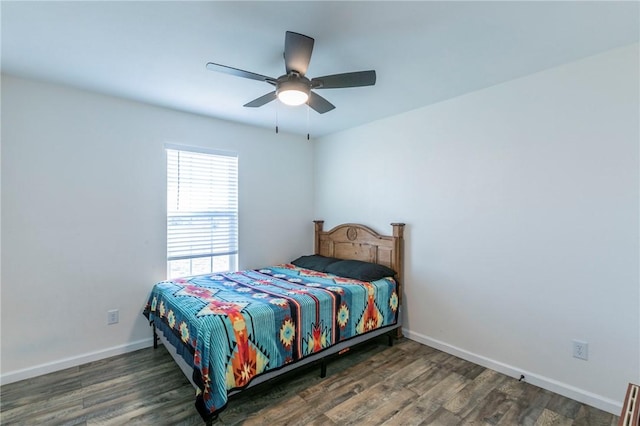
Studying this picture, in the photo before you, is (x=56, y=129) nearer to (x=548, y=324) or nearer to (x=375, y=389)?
(x=375, y=389)

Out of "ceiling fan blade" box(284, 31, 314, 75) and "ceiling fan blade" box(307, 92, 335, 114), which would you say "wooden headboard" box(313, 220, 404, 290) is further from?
"ceiling fan blade" box(284, 31, 314, 75)

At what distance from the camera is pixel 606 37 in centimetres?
196

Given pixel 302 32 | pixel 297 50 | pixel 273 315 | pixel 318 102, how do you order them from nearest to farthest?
pixel 297 50
pixel 302 32
pixel 273 315
pixel 318 102

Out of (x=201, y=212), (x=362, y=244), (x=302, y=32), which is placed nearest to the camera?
(x=302, y=32)

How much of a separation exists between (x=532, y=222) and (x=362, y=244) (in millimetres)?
1791

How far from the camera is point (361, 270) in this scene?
3266 millimetres

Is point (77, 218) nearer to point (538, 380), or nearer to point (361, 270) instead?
point (361, 270)

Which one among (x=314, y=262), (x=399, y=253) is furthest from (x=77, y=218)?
(x=399, y=253)

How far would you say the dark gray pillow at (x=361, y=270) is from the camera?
3.20 m

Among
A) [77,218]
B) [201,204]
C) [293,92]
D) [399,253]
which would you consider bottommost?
[399,253]

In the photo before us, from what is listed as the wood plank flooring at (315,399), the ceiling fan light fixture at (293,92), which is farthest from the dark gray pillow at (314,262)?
the ceiling fan light fixture at (293,92)

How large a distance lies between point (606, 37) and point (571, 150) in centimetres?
74

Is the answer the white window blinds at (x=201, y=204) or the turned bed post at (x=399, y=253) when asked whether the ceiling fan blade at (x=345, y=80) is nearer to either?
the turned bed post at (x=399, y=253)

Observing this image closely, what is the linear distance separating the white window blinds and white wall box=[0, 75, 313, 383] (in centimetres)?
12
